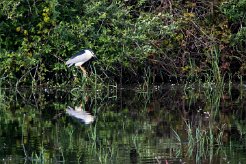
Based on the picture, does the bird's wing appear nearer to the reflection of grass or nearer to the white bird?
the white bird

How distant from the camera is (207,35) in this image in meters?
18.1

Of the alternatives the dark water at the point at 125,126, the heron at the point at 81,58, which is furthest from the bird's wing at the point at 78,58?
the dark water at the point at 125,126

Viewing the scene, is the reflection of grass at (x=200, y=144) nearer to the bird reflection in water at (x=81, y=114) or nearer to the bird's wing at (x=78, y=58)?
the bird reflection in water at (x=81, y=114)

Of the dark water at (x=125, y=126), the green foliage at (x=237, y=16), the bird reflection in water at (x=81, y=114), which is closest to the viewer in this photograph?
the dark water at (x=125, y=126)

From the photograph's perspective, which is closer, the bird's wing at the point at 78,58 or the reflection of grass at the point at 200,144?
the reflection of grass at the point at 200,144

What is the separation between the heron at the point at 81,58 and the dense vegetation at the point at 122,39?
1.21 feet

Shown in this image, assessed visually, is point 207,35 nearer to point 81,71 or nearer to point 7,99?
point 81,71

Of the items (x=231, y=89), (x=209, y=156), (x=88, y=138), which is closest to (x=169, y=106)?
(x=231, y=89)

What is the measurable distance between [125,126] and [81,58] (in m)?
4.80

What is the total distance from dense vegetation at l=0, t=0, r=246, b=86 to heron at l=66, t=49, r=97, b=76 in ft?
1.21

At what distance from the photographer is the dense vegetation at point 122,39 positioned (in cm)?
1681

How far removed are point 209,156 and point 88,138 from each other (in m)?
1.91

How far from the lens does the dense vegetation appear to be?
55.2 ft

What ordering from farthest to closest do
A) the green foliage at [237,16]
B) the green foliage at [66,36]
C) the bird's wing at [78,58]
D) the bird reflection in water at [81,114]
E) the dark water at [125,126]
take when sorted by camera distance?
the green foliage at [237,16]
the green foliage at [66,36]
the bird's wing at [78,58]
the bird reflection in water at [81,114]
the dark water at [125,126]
